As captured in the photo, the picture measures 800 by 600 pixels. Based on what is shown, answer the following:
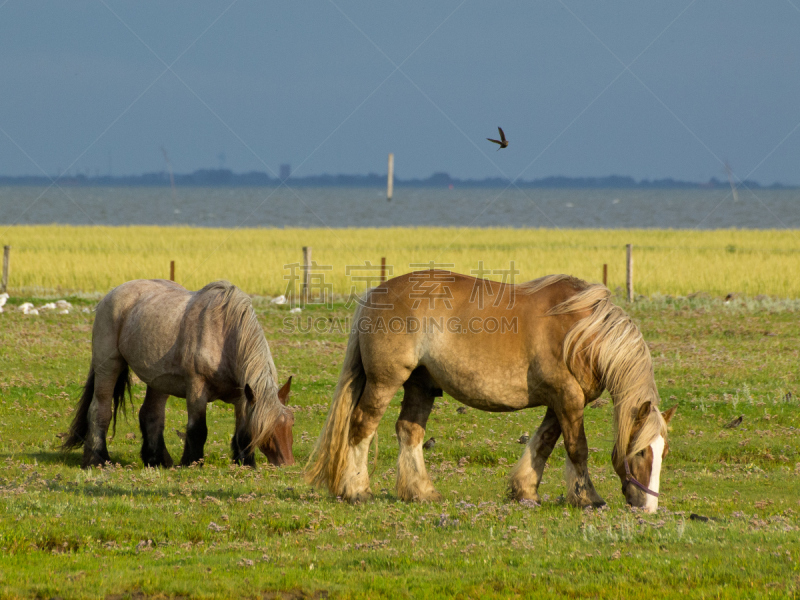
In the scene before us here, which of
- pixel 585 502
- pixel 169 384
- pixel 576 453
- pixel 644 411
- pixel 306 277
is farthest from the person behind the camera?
pixel 306 277

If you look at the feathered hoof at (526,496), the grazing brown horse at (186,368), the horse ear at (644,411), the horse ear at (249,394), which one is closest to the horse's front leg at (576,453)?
the feathered hoof at (526,496)

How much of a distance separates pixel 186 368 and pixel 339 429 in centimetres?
269

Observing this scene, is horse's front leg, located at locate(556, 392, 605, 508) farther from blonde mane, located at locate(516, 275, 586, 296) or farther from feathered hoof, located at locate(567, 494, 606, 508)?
blonde mane, located at locate(516, 275, 586, 296)

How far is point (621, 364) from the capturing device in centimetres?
680

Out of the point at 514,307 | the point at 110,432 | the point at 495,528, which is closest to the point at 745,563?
the point at 495,528

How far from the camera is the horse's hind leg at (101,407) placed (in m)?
10.1

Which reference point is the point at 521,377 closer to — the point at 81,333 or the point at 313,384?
the point at 313,384

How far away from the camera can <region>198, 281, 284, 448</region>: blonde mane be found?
8.73 m

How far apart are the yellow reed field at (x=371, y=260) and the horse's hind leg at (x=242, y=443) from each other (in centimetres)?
1770

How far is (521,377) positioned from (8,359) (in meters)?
11.8

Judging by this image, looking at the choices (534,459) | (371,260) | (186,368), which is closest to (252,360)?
(186,368)

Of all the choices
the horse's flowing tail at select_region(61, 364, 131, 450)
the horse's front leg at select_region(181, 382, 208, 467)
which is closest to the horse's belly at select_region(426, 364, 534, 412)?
the horse's front leg at select_region(181, 382, 208, 467)

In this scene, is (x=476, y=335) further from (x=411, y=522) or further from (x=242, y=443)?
(x=242, y=443)
